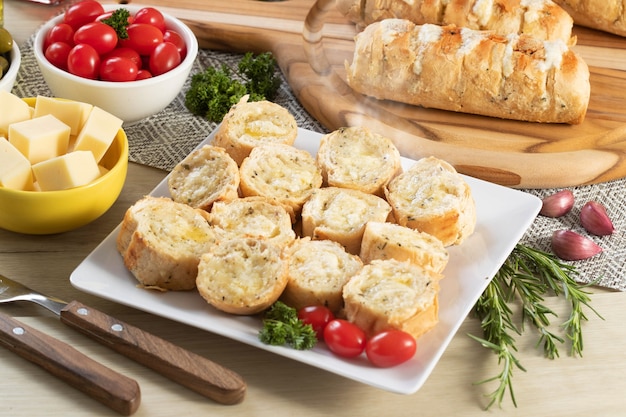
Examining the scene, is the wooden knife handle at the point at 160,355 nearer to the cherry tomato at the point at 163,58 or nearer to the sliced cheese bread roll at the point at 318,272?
the sliced cheese bread roll at the point at 318,272

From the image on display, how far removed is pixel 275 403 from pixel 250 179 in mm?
962

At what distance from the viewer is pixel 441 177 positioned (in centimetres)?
332

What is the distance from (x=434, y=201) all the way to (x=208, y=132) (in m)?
1.32

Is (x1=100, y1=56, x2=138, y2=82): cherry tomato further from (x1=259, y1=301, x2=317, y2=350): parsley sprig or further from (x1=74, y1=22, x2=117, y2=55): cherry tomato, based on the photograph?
(x1=259, y1=301, x2=317, y2=350): parsley sprig

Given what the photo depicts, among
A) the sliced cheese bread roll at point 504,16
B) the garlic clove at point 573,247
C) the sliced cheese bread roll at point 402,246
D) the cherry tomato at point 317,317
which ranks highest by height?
the sliced cheese bread roll at point 504,16

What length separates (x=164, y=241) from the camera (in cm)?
299

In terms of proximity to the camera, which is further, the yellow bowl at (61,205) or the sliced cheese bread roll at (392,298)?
the yellow bowl at (61,205)

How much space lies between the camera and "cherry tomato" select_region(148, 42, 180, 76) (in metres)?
3.92

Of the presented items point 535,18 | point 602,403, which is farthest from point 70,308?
point 535,18

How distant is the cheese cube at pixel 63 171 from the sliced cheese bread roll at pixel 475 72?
1.61 metres

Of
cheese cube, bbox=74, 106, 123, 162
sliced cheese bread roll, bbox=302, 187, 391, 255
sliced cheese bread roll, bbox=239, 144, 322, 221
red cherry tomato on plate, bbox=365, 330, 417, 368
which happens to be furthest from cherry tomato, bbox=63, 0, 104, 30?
red cherry tomato on plate, bbox=365, 330, 417, 368

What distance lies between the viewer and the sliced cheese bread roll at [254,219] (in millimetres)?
3062

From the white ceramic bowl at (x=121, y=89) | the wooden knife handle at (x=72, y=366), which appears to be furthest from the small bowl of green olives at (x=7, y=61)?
the wooden knife handle at (x=72, y=366)

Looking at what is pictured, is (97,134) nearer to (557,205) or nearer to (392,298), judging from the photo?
(392,298)
